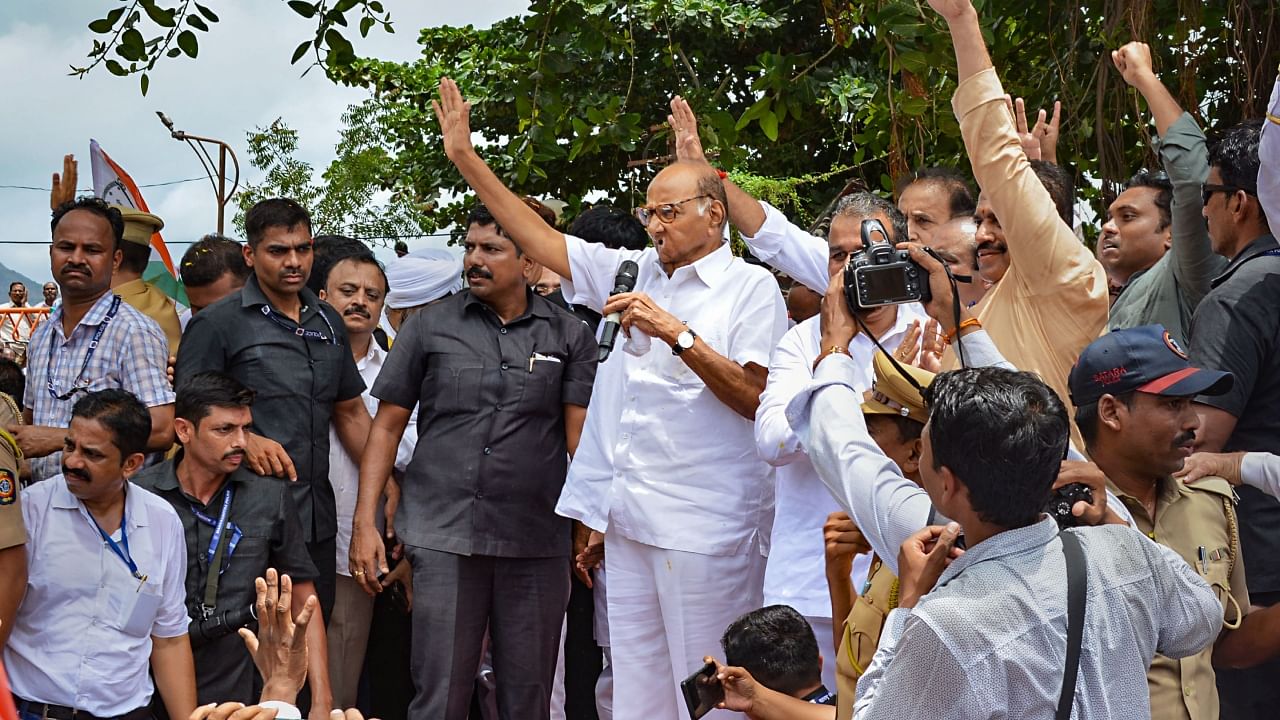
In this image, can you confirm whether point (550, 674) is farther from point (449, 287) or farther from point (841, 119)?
point (841, 119)

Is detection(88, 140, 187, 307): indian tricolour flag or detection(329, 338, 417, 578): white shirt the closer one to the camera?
detection(329, 338, 417, 578): white shirt

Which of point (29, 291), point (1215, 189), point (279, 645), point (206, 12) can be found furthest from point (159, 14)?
point (29, 291)

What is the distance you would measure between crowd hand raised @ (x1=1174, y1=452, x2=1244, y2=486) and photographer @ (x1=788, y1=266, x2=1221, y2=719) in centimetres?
69

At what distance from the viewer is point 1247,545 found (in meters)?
3.58

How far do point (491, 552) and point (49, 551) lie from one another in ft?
4.90

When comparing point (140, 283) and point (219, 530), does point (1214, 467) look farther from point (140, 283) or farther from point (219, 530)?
point (140, 283)

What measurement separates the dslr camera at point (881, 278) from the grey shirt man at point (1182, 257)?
127 cm

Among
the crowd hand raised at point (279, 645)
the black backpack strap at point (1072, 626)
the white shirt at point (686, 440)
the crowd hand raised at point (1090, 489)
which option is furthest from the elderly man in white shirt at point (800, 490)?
the black backpack strap at point (1072, 626)

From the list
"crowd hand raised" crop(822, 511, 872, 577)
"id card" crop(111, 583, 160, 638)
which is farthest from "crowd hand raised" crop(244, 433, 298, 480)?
"crowd hand raised" crop(822, 511, 872, 577)

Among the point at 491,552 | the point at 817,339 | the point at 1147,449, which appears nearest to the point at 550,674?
the point at 491,552

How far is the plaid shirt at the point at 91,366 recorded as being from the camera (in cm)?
493

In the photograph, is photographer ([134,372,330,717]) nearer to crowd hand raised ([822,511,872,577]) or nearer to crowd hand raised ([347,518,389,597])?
crowd hand raised ([347,518,389,597])

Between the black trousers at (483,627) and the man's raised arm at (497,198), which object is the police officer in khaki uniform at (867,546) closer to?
the man's raised arm at (497,198)

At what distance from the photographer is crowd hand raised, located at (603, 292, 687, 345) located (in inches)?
167
